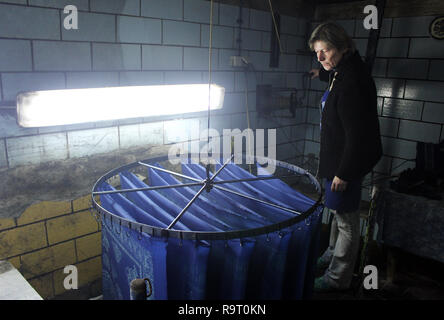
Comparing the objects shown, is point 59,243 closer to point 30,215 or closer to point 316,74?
point 30,215

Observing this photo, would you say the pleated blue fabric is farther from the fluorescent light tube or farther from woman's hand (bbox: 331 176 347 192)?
woman's hand (bbox: 331 176 347 192)

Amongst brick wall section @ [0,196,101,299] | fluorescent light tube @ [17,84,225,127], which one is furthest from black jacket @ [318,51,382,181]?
brick wall section @ [0,196,101,299]

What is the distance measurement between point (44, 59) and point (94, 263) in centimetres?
155

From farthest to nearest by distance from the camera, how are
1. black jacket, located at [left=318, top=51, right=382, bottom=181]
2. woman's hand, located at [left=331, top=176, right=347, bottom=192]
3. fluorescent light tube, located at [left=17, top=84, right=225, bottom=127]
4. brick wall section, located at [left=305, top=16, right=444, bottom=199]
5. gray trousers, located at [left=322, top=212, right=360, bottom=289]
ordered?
brick wall section, located at [left=305, top=16, right=444, bottom=199], gray trousers, located at [left=322, top=212, right=360, bottom=289], woman's hand, located at [left=331, top=176, right=347, bottom=192], black jacket, located at [left=318, top=51, right=382, bottom=181], fluorescent light tube, located at [left=17, top=84, right=225, bottom=127]

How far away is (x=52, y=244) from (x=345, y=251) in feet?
6.87

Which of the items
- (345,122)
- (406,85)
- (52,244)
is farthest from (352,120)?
(52,244)

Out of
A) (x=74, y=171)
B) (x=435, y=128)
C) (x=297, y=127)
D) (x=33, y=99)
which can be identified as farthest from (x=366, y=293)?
(x=33, y=99)

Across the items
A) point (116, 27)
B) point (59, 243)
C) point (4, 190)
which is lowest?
point (59, 243)

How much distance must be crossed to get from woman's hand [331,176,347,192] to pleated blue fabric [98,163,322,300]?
0.65 metres

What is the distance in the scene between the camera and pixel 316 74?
10.2 ft

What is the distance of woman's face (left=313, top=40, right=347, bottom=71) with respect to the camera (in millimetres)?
2240

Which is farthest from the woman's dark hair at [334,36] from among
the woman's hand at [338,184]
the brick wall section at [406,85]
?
the brick wall section at [406,85]

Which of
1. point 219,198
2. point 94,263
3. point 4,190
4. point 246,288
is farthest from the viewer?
point 94,263

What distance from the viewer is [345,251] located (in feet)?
8.55
